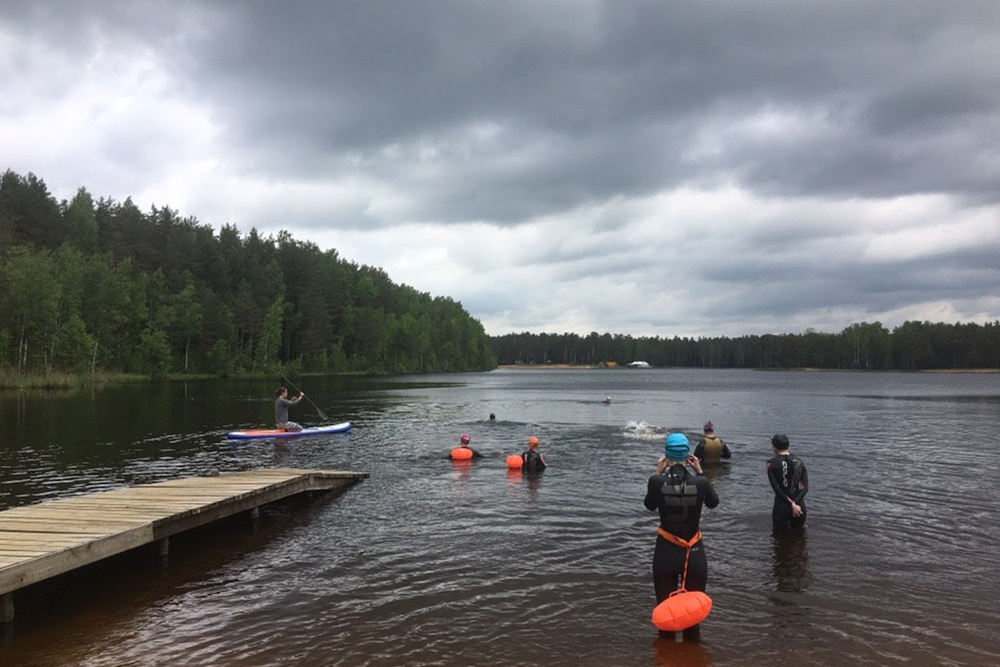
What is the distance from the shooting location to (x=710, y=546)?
562 inches

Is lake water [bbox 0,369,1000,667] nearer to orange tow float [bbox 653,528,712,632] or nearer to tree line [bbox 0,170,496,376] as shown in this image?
orange tow float [bbox 653,528,712,632]

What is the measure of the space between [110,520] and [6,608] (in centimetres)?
257

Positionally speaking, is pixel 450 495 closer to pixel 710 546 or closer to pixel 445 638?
pixel 710 546

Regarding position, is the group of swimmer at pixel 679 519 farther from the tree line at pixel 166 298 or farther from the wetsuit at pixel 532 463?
the tree line at pixel 166 298

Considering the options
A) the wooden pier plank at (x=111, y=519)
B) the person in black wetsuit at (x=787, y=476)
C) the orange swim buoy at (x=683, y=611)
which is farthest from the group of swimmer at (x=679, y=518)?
the wooden pier plank at (x=111, y=519)

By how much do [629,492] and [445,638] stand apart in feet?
39.6

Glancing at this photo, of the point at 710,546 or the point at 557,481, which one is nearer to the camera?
the point at 710,546

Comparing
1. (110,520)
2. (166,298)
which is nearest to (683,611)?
(110,520)

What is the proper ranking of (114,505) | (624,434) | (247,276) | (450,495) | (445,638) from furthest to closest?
(247,276) → (624,434) → (450,495) → (114,505) → (445,638)

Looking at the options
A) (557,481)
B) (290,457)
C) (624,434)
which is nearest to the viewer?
(557,481)

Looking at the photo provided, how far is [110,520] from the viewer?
12414mm

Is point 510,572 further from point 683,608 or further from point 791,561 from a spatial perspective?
point 791,561

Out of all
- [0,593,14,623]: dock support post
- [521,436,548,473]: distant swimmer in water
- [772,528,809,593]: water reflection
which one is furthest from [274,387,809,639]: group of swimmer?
[521,436,548,473]: distant swimmer in water

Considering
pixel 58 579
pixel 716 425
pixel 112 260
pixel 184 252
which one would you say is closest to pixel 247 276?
pixel 184 252
